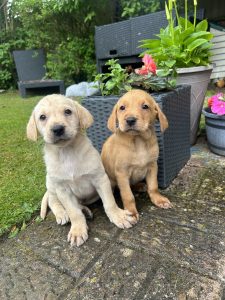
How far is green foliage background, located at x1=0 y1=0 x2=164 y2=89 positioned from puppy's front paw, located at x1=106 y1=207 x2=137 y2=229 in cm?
525

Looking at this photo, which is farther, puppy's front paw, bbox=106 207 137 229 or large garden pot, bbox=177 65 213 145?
large garden pot, bbox=177 65 213 145

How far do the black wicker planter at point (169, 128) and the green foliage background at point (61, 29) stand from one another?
4.21 metres

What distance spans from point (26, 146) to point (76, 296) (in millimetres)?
2678

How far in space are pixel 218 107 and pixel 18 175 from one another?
2196 millimetres

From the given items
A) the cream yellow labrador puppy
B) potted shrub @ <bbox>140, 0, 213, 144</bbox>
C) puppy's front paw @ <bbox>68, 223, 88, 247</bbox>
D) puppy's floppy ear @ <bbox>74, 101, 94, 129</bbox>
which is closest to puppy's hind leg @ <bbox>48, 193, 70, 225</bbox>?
the cream yellow labrador puppy

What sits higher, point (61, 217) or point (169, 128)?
point (169, 128)

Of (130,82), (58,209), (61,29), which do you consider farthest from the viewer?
(61,29)

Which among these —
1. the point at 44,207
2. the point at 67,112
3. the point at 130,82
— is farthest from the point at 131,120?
the point at 44,207

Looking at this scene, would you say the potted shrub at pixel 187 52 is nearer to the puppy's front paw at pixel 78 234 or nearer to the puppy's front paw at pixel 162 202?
the puppy's front paw at pixel 162 202

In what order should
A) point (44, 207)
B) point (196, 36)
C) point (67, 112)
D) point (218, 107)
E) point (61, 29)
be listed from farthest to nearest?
point (61, 29) → point (196, 36) → point (218, 107) → point (44, 207) → point (67, 112)

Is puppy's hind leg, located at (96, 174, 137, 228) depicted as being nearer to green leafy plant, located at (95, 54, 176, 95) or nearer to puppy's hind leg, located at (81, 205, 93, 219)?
puppy's hind leg, located at (81, 205, 93, 219)

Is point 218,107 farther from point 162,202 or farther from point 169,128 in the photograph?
point 162,202

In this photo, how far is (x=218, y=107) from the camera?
3023 millimetres

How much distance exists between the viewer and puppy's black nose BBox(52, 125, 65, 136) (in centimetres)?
189
